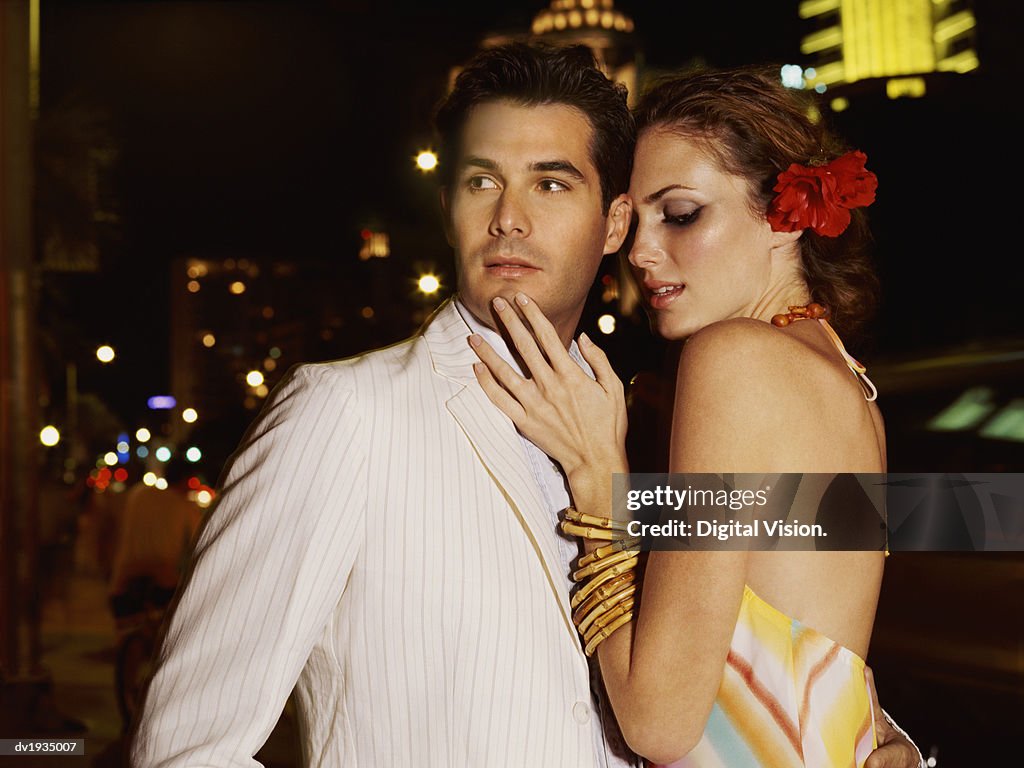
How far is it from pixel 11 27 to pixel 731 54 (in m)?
5.44

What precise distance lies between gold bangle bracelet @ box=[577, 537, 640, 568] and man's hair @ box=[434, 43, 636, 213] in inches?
23.4

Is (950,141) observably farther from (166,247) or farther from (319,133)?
(166,247)

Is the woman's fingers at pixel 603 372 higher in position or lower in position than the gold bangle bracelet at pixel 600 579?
higher

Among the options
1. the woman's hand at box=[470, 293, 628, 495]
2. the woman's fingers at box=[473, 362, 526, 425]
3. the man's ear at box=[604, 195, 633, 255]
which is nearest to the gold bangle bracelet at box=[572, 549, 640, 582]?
the woman's hand at box=[470, 293, 628, 495]

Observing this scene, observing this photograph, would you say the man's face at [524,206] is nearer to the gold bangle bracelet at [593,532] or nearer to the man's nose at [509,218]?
the man's nose at [509,218]

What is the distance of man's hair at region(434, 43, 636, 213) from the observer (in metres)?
1.76

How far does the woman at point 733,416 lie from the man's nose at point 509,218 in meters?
0.11

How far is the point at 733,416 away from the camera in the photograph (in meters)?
1.55

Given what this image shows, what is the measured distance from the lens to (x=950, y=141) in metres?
11.5

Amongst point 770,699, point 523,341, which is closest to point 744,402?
point 523,341

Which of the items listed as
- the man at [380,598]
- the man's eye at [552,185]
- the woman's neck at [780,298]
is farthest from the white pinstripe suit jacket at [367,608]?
the woman's neck at [780,298]

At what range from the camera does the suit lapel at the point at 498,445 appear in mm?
1496

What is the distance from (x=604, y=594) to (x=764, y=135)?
819 millimetres

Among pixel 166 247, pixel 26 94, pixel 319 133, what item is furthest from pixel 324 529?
pixel 166 247
